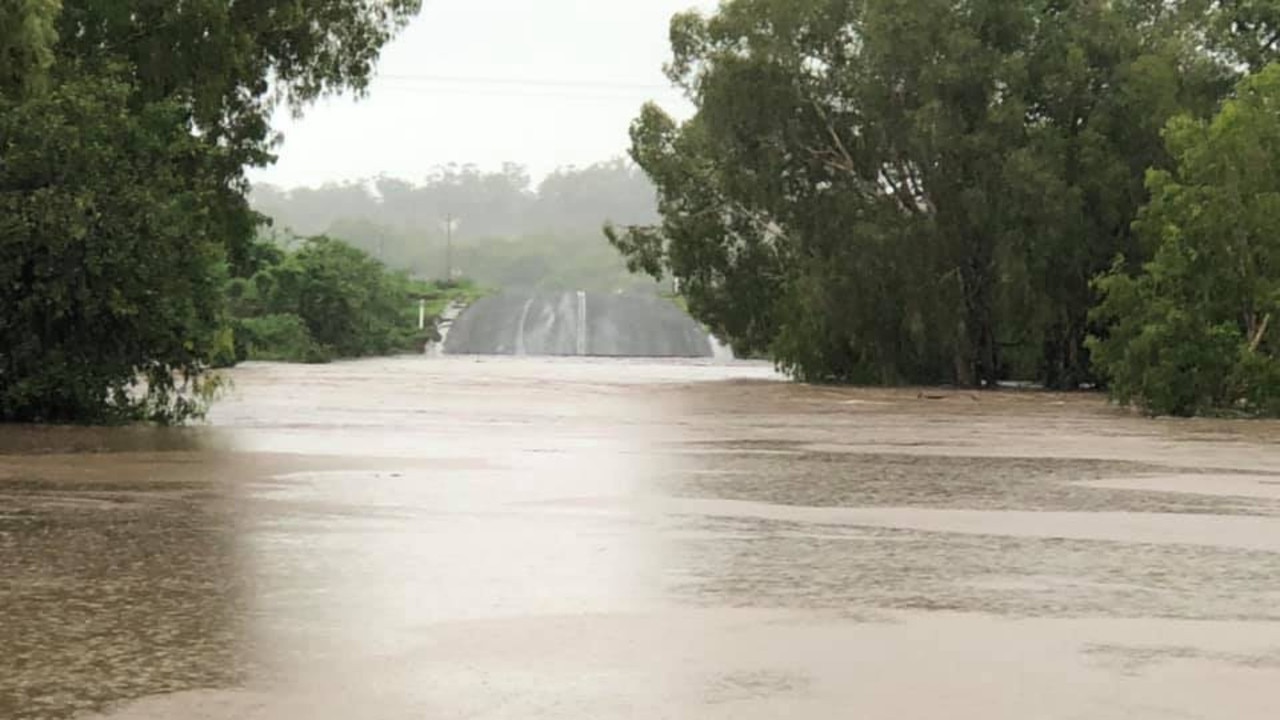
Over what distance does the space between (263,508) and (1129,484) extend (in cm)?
796

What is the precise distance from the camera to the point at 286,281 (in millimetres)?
73500

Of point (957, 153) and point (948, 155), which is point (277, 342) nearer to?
point (948, 155)

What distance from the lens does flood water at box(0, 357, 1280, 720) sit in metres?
6.41

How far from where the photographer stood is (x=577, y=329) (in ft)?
308

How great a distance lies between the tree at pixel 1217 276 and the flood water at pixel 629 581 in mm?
9829

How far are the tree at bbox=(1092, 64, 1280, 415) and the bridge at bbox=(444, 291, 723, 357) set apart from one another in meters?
53.9

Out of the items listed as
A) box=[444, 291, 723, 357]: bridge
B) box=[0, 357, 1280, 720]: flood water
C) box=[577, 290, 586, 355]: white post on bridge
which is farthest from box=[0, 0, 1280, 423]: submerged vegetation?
box=[577, 290, 586, 355]: white post on bridge

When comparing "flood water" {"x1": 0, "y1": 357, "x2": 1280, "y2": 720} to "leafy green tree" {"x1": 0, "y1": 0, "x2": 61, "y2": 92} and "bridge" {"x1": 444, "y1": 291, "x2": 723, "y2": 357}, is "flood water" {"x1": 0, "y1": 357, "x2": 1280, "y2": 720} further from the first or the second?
"bridge" {"x1": 444, "y1": 291, "x2": 723, "y2": 357}

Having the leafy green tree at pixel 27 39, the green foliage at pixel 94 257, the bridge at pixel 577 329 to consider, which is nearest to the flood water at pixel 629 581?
the green foliage at pixel 94 257

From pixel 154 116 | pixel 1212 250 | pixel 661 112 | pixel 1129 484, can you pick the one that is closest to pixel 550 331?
pixel 661 112

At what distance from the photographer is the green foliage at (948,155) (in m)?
39.0

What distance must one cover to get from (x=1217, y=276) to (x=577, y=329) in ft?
214

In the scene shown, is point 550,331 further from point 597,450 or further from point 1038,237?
point 597,450

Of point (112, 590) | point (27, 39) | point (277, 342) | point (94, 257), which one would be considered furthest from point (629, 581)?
point (277, 342)
